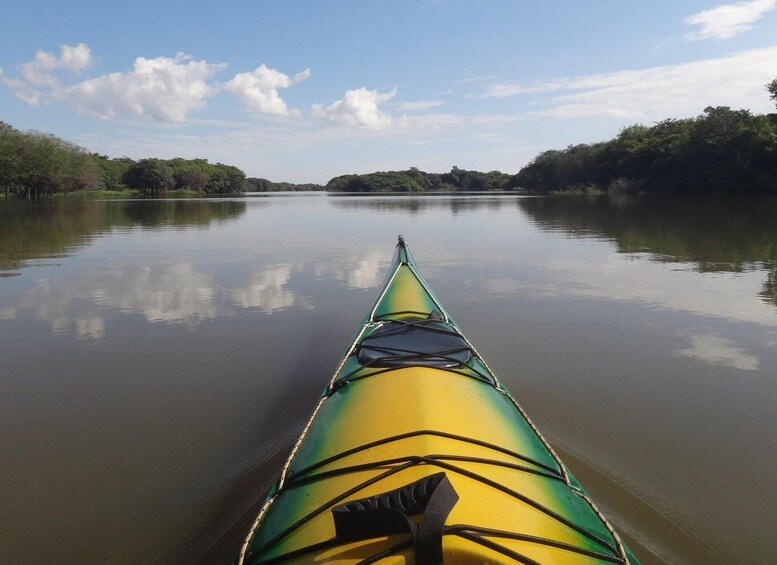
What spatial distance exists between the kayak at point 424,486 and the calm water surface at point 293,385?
2.68 ft

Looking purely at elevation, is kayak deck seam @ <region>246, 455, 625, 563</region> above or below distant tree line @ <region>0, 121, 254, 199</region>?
below

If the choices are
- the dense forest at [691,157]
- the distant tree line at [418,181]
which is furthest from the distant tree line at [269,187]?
the dense forest at [691,157]

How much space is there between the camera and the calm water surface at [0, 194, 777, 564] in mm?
3129

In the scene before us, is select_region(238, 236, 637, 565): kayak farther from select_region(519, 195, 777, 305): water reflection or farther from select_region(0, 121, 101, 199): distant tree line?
select_region(0, 121, 101, 199): distant tree line

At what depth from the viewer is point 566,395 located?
15.7 ft

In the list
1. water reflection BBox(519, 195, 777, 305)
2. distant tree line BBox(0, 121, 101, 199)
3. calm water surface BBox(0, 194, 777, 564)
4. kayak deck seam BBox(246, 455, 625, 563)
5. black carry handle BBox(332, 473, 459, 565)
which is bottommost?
calm water surface BBox(0, 194, 777, 564)

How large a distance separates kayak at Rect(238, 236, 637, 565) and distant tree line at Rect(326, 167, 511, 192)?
373 ft

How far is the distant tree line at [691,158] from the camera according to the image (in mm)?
37750

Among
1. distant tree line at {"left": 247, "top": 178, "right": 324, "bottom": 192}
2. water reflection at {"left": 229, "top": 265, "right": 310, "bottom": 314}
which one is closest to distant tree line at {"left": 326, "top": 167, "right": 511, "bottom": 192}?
A: distant tree line at {"left": 247, "top": 178, "right": 324, "bottom": 192}

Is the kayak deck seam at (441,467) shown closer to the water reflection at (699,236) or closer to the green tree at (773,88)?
the water reflection at (699,236)

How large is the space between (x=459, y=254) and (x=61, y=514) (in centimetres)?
1113

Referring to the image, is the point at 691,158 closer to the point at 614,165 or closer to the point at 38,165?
the point at 614,165

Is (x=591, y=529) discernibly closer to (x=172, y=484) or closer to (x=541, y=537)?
(x=541, y=537)

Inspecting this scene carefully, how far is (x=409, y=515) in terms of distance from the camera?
6.29 ft
